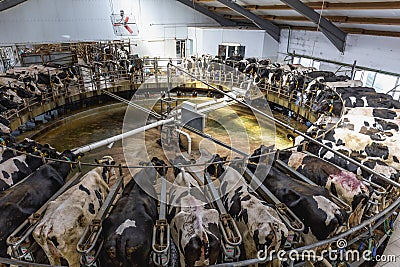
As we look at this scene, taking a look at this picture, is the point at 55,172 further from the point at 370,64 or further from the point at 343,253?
the point at 370,64

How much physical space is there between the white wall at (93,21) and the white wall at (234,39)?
2.85 meters

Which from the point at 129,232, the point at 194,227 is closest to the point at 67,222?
the point at 129,232

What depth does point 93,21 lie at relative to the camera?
1672 cm

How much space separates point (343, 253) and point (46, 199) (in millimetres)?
4078

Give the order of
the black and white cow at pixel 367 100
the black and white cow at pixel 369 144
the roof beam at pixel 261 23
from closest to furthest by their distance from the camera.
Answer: the black and white cow at pixel 369 144
the black and white cow at pixel 367 100
the roof beam at pixel 261 23

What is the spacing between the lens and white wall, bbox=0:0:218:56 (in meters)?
15.1

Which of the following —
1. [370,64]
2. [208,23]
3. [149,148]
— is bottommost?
[149,148]

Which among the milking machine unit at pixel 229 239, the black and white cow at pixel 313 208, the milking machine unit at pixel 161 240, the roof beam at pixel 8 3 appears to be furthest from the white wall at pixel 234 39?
the milking machine unit at pixel 229 239

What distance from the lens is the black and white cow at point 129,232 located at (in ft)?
9.78

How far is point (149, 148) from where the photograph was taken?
28.5ft

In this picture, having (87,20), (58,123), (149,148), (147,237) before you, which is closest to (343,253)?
(147,237)

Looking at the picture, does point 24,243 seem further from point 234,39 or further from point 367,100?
point 234,39

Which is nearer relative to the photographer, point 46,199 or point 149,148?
point 46,199

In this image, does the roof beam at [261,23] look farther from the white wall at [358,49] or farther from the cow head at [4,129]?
the cow head at [4,129]
